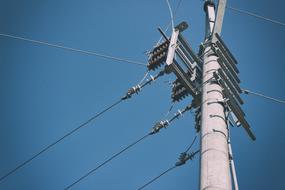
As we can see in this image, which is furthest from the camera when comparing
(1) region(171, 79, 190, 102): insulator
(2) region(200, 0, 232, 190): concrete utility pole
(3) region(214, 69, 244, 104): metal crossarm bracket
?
(1) region(171, 79, 190, 102): insulator

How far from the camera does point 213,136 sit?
25.2 feet

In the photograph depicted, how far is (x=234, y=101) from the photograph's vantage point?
373 inches

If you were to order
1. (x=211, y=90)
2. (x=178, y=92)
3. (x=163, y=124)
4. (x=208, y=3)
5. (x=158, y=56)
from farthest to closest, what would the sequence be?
(x=208, y=3)
(x=158, y=56)
(x=178, y=92)
(x=163, y=124)
(x=211, y=90)

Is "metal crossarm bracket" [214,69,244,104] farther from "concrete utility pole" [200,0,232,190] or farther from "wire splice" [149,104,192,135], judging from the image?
"wire splice" [149,104,192,135]

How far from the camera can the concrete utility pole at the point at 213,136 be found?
6.83 metres

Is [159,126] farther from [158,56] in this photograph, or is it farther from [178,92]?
[158,56]

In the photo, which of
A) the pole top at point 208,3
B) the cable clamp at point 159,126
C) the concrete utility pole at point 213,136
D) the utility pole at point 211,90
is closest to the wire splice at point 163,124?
the cable clamp at point 159,126

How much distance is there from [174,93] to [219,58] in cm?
171

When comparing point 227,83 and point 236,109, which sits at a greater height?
point 227,83

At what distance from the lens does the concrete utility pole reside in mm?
6828

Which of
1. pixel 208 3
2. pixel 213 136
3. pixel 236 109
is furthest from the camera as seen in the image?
pixel 208 3

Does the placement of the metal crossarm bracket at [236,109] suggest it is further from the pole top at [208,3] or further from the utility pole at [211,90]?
the pole top at [208,3]

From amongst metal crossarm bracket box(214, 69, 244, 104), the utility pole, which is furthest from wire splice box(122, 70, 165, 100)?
metal crossarm bracket box(214, 69, 244, 104)

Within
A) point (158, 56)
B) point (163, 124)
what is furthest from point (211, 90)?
point (158, 56)
